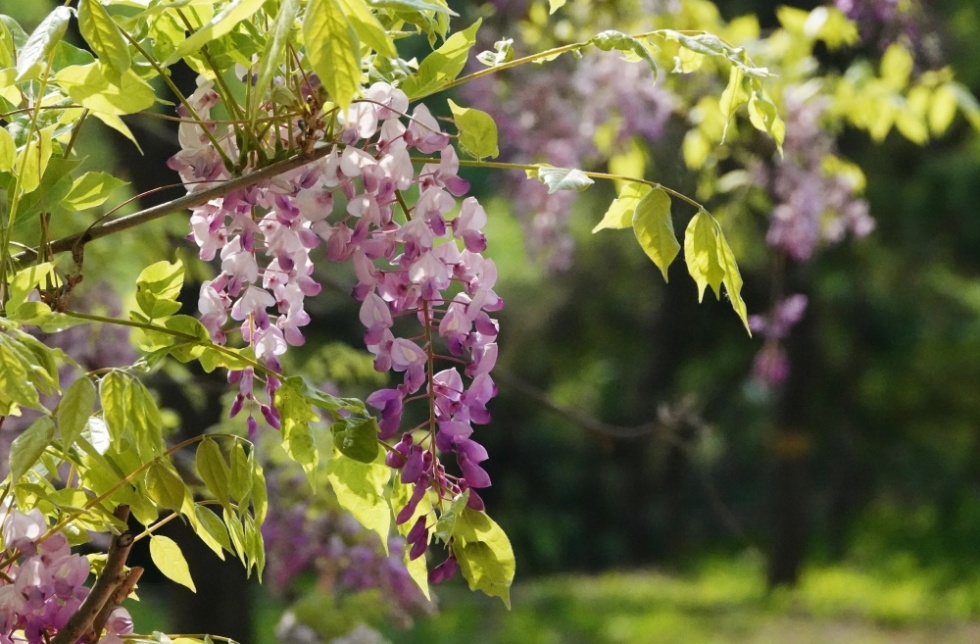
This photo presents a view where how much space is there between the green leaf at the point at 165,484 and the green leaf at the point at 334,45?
0.95ft

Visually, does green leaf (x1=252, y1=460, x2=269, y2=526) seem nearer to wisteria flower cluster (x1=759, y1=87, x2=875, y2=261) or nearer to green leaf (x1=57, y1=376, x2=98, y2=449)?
green leaf (x1=57, y1=376, x2=98, y2=449)

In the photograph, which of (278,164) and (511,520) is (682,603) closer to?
(511,520)

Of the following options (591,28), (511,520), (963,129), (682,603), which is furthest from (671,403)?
(591,28)

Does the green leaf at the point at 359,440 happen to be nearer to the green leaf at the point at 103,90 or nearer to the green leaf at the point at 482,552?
the green leaf at the point at 482,552

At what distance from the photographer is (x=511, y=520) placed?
8.91 meters

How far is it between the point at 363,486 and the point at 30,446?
21 centimetres

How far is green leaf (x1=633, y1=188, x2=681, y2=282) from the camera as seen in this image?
2.39 ft

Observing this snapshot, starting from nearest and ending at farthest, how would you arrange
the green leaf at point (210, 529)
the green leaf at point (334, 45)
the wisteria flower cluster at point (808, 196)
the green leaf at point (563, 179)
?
the green leaf at point (334, 45)
the green leaf at point (563, 179)
the green leaf at point (210, 529)
the wisteria flower cluster at point (808, 196)

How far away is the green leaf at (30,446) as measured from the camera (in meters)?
0.63

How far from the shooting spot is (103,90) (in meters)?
0.63

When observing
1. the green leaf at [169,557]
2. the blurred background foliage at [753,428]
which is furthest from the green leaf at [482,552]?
the blurred background foliage at [753,428]

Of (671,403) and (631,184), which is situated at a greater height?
(631,184)

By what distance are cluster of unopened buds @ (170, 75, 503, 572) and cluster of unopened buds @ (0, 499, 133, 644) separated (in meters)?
0.15

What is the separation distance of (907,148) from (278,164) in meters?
6.90
